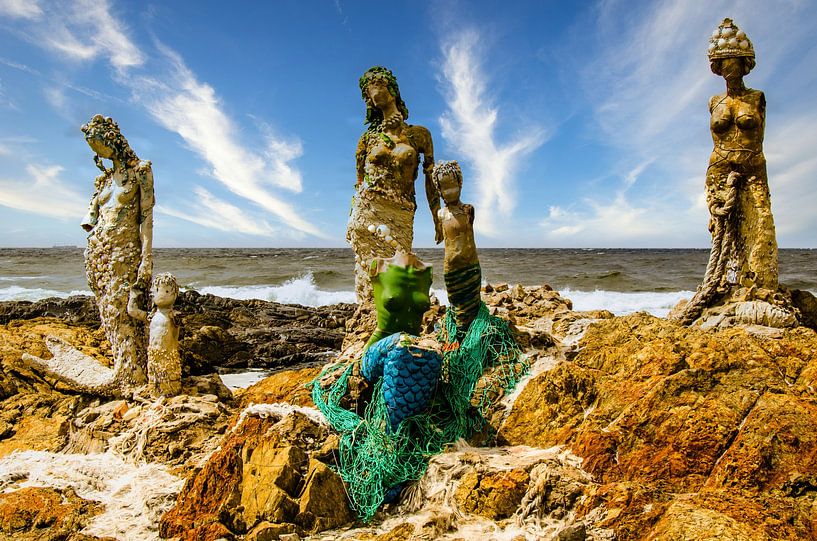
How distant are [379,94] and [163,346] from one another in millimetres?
3084

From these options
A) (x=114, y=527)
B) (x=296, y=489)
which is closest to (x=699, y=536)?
(x=296, y=489)

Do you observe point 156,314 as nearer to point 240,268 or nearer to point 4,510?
point 4,510

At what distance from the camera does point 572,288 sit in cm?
2050

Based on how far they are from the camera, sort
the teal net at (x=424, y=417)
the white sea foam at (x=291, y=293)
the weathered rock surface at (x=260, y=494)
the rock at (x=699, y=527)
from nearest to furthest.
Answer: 1. the rock at (x=699, y=527)
2. the weathered rock surface at (x=260, y=494)
3. the teal net at (x=424, y=417)
4. the white sea foam at (x=291, y=293)

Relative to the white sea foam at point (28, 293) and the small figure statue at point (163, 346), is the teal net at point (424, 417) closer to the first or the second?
the small figure statue at point (163, 346)

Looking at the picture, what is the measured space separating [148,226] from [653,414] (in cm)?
441

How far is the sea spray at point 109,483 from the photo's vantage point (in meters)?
2.81

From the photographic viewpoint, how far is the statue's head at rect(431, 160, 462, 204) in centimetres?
343

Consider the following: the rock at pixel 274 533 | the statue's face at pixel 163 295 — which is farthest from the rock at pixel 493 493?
the statue's face at pixel 163 295

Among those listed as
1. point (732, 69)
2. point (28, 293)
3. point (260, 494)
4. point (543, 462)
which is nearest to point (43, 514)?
point (260, 494)

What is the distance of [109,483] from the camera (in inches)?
133

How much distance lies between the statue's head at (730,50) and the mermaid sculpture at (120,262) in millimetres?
5229

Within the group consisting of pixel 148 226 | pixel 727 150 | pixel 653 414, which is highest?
pixel 727 150

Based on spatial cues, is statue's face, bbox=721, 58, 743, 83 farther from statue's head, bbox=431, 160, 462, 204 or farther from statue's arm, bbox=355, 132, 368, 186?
statue's arm, bbox=355, 132, 368, 186
